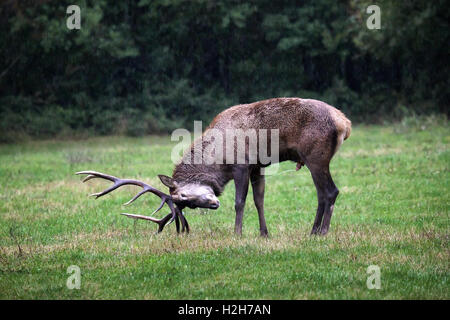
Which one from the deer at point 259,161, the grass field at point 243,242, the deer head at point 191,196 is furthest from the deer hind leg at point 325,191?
the deer head at point 191,196

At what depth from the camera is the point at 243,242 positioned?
26.8 feet

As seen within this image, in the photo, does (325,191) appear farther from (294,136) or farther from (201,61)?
(201,61)

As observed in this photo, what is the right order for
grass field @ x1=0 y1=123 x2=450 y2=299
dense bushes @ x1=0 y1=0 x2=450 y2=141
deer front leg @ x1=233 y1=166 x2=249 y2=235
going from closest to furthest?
grass field @ x1=0 y1=123 x2=450 y2=299
deer front leg @ x1=233 y1=166 x2=249 y2=235
dense bushes @ x1=0 y1=0 x2=450 y2=141

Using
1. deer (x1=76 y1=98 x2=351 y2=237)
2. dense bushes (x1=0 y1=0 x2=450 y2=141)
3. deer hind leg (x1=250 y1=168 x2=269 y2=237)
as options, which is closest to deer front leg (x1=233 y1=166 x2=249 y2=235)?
deer (x1=76 y1=98 x2=351 y2=237)

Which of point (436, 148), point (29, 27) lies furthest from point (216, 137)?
point (29, 27)

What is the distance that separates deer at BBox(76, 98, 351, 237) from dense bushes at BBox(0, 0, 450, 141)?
2039 centimetres

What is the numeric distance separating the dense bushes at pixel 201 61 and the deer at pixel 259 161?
20.4m

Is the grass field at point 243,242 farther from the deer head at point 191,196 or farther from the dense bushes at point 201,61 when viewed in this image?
the dense bushes at point 201,61

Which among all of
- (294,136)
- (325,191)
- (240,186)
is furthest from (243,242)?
(294,136)

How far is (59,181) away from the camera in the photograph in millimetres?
15039

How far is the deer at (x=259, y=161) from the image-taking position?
8555mm

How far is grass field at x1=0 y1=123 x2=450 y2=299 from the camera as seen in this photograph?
640 cm

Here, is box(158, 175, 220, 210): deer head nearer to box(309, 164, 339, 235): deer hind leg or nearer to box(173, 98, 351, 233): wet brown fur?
box(173, 98, 351, 233): wet brown fur
